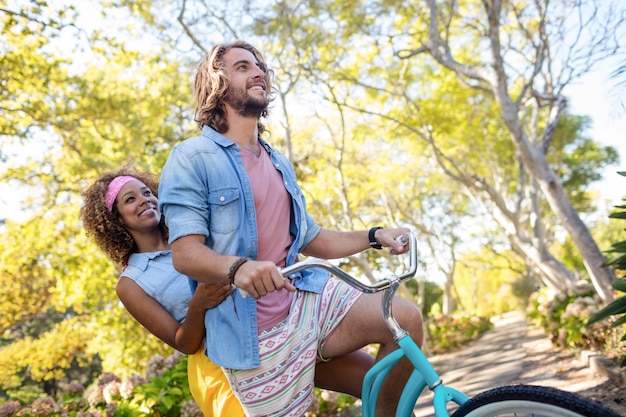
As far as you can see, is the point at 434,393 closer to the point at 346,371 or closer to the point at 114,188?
the point at 346,371

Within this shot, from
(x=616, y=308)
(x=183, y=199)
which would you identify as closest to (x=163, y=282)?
(x=183, y=199)

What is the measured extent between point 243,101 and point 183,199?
50 centimetres

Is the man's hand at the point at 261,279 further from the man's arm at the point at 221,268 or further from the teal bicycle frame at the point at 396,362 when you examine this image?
the teal bicycle frame at the point at 396,362

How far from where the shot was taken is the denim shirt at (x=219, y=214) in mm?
1768

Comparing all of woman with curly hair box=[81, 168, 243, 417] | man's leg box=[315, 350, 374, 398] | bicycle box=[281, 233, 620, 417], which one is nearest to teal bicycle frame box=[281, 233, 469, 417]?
bicycle box=[281, 233, 620, 417]

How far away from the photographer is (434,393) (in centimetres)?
175

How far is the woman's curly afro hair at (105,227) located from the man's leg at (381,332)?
121cm

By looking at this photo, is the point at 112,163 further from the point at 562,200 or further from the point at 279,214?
the point at 279,214

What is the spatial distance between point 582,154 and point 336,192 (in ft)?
48.7

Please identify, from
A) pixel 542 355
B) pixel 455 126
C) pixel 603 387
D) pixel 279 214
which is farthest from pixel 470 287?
pixel 279 214

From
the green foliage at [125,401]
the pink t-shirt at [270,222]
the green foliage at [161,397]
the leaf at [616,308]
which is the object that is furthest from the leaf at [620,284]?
the green foliage at [161,397]

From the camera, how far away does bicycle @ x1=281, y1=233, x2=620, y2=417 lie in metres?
1.42

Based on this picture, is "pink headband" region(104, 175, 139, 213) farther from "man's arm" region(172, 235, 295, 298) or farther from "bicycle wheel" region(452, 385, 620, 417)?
"bicycle wheel" region(452, 385, 620, 417)

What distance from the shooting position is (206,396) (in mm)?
1959
